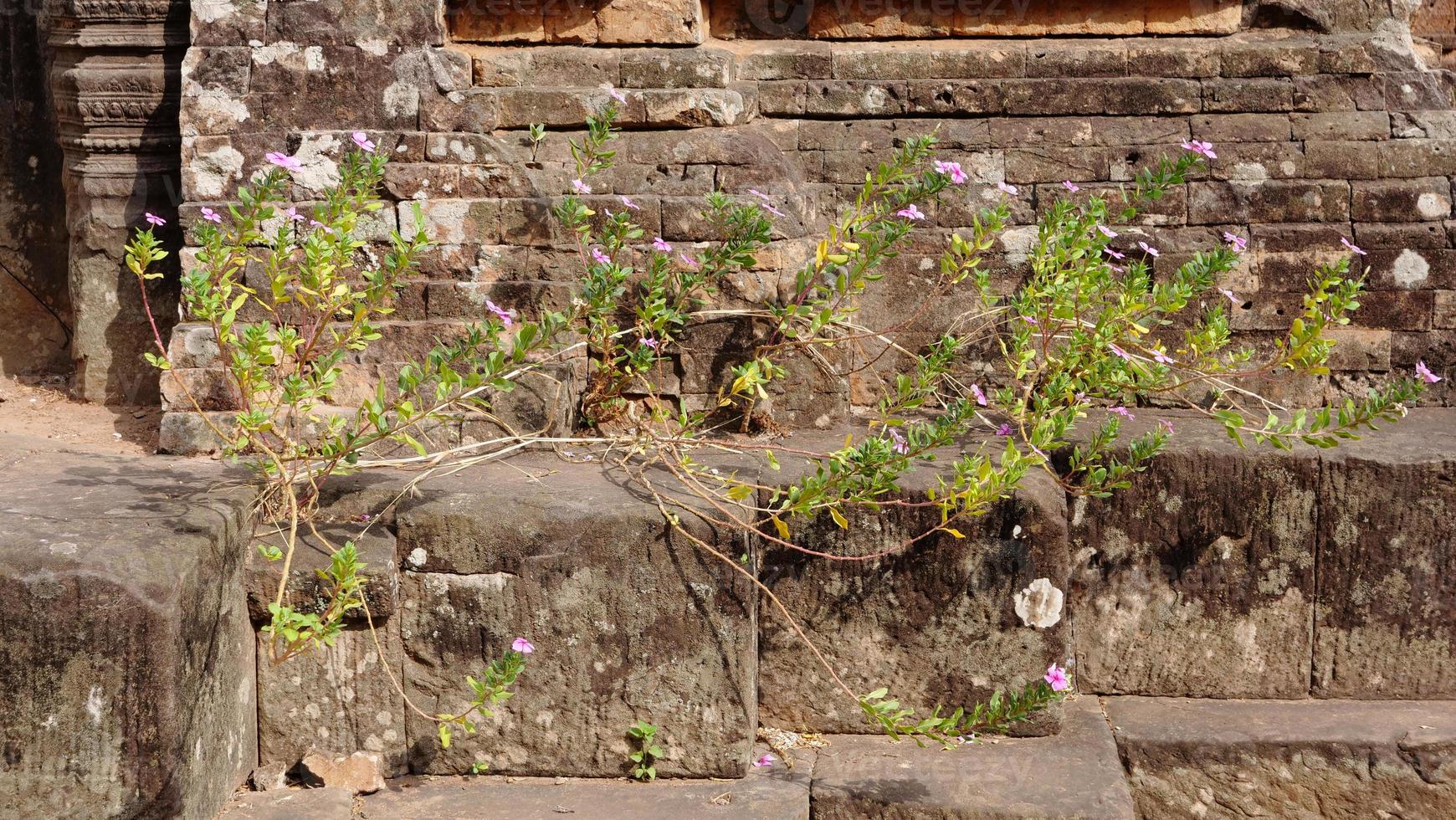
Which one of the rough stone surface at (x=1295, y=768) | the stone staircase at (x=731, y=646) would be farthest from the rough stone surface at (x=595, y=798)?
the rough stone surface at (x=1295, y=768)

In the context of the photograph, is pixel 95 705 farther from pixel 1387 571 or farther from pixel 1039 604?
pixel 1387 571

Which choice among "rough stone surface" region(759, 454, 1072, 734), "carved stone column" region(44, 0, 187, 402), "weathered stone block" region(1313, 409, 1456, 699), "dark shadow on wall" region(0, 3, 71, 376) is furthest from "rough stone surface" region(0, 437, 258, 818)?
"weathered stone block" region(1313, 409, 1456, 699)

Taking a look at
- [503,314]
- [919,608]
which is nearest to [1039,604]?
[919,608]

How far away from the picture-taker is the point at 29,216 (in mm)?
5129

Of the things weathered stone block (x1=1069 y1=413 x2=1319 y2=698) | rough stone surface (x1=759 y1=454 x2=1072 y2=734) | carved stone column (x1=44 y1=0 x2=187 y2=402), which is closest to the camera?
rough stone surface (x1=759 y1=454 x2=1072 y2=734)

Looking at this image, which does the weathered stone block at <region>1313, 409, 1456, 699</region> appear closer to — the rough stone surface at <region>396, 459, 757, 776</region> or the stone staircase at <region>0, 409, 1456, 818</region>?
the stone staircase at <region>0, 409, 1456, 818</region>

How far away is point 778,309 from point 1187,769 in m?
1.63

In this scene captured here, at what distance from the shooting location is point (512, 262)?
12.8ft

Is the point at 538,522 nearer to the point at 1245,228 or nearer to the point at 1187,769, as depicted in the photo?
the point at 1187,769

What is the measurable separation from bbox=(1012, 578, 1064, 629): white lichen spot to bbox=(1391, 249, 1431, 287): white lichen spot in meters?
1.73

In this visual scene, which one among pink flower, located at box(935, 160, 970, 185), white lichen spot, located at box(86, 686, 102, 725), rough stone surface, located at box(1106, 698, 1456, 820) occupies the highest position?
pink flower, located at box(935, 160, 970, 185)

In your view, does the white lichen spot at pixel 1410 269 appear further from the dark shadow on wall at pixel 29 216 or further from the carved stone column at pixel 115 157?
the dark shadow on wall at pixel 29 216

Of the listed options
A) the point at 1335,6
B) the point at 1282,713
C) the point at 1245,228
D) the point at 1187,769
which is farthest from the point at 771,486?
the point at 1335,6

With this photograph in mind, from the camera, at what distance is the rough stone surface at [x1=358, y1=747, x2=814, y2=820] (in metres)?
3.16
